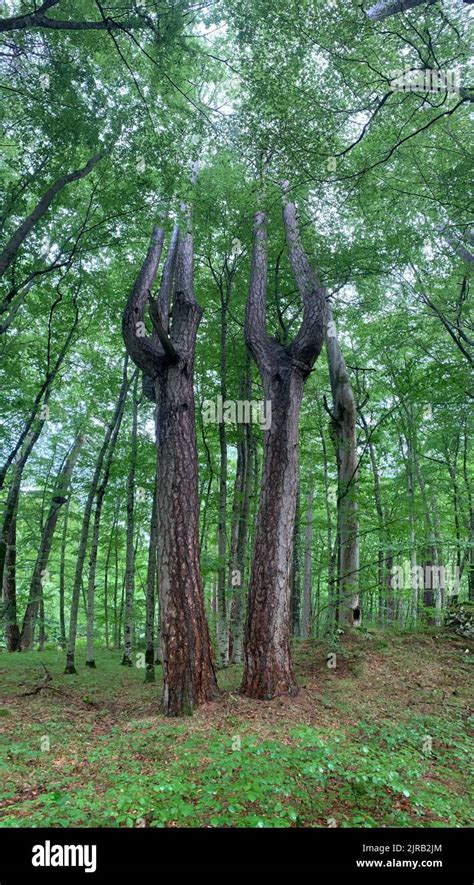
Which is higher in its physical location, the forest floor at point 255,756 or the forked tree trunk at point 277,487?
the forked tree trunk at point 277,487

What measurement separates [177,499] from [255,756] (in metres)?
2.76

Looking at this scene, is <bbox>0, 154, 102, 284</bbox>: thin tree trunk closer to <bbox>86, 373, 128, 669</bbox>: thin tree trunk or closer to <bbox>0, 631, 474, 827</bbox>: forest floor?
<bbox>86, 373, 128, 669</bbox>: thin tree trunk

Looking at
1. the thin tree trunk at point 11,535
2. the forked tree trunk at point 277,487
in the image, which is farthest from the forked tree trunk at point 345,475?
the thin tree trunk at point 11,535

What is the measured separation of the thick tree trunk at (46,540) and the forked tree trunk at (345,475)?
5.43 metres

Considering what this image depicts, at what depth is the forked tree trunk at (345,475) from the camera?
7.68 m

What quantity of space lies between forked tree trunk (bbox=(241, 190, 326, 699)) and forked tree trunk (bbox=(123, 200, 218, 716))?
0.67 metres

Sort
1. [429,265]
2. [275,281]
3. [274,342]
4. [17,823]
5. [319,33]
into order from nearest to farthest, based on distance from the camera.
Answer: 1. [17,823]
2. [319,33]
3. [274,342]
4. [275,281]
5. [429,265]

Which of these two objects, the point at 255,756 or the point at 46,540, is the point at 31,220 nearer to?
the point at 255,756

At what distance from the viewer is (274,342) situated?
21.5 feet

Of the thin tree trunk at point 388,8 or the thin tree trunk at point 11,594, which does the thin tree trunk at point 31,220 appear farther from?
the thin tree trunk at point 11,594
